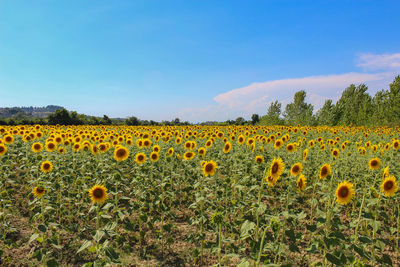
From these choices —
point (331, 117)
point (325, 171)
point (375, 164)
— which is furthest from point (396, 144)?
point (331, 117)

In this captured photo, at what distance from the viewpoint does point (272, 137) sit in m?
9.30

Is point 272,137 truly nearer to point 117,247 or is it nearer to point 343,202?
point 343,202

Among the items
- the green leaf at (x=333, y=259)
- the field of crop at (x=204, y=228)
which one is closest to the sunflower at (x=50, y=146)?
the field of crop at (x=204, y=228)

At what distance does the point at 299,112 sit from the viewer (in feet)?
160

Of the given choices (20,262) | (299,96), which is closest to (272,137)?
(20,262)

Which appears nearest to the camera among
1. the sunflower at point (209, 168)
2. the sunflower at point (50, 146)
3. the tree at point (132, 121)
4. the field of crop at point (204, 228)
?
the field of crop at point (204, 228)

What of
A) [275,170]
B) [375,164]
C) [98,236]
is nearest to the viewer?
[98,236]

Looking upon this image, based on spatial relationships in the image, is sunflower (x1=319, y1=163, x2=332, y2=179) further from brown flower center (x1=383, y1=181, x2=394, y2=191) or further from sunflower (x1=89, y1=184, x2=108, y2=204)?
sunflower (x1=89, y1=184, x2=108, y2=204)

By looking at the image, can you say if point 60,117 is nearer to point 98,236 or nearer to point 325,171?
point 98,236

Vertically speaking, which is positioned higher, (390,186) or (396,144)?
(396,144)

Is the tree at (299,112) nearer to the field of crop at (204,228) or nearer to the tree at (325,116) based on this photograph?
the tree at (325,116)

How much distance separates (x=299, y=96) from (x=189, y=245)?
192ft

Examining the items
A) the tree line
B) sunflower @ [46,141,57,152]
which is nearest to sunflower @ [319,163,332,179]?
sunflower @ [46,141,57,152]

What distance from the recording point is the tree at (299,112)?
117 ft
